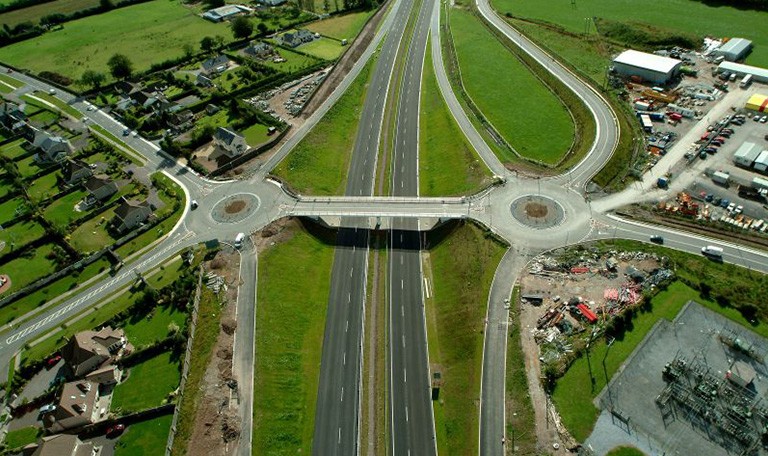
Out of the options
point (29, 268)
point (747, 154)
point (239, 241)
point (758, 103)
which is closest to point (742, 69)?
point (758, 103)

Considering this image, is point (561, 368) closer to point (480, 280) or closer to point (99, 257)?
point (480, 280)

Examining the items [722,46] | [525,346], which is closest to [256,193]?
[525,346]

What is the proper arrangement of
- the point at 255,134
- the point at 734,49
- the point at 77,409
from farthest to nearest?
the point at 734,49, the point at 255,134, the point at 77,409

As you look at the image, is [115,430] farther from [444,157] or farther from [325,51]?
[325,51]

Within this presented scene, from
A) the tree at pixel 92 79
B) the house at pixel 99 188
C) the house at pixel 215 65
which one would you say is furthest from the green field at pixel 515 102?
the tree at pixel 92 79

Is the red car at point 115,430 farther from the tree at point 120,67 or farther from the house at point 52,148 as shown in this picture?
the tree at point 120,67

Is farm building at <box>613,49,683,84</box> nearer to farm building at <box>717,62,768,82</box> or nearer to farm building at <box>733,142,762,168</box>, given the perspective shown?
farm building at <box>717,62,768,82</box>

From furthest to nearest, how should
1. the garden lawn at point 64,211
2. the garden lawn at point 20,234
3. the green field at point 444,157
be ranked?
the garden lawn at point 64,211, the green field at point 444,157, the garden lawn at point 20,234

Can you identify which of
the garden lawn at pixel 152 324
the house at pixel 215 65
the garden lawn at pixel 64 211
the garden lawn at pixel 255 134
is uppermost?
the house at pixel 215 65
